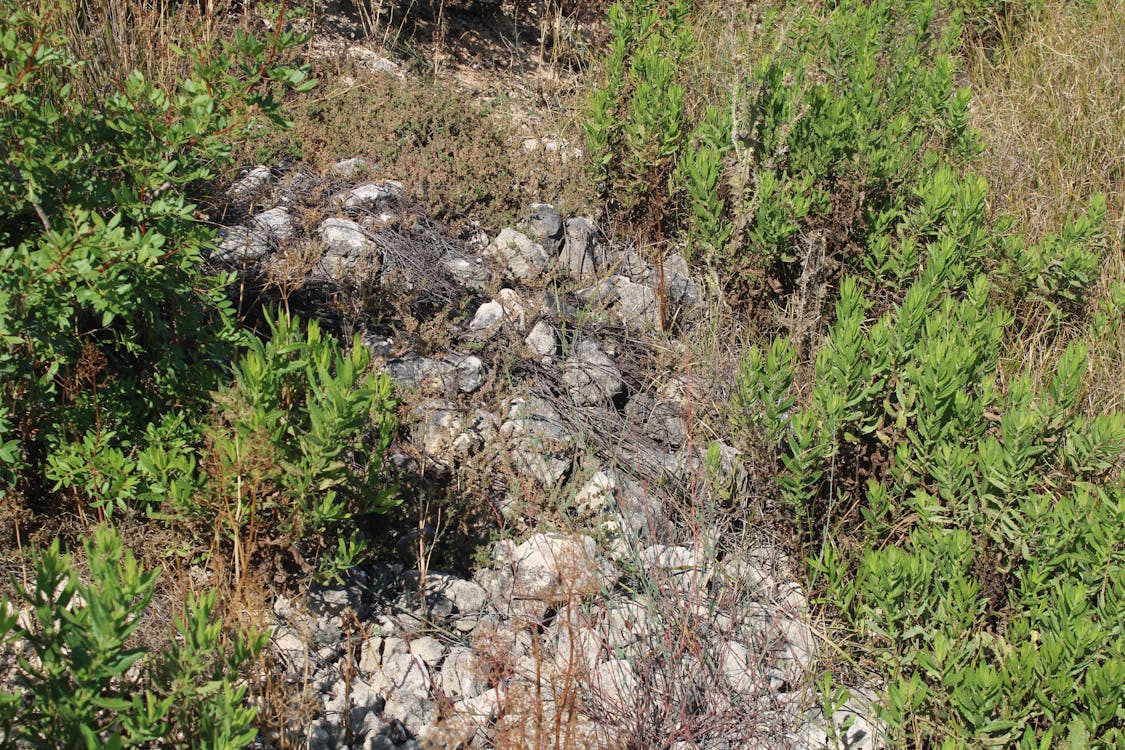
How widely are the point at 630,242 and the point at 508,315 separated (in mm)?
950

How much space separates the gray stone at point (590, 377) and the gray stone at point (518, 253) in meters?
0.55

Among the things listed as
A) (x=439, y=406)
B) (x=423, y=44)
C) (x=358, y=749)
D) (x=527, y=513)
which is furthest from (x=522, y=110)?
(x=358, y=749)

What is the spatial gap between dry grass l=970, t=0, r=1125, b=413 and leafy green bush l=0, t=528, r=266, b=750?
345cm

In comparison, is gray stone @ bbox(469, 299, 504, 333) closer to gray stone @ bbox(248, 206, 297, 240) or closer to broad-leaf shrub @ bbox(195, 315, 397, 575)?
gray stone @ bbox(248, 206, 297, 240)

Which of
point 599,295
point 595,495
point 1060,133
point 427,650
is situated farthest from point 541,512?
point 1060,133

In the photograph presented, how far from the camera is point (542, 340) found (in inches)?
163

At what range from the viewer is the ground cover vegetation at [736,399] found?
2502 millimetres

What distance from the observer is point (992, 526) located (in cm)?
300

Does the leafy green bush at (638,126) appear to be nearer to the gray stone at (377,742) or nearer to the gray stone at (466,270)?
the gray stone at (466,270)

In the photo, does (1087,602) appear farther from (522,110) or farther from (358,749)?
(522,110)

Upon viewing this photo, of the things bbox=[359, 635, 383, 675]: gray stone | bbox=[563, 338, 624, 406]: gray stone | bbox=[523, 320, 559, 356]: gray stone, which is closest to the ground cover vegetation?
bbox=[359, 635, 383, 675]: gray stone

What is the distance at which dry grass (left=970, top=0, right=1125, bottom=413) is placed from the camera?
4.18 m

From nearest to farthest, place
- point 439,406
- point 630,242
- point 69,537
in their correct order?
point 69,537 → point 439,406 → point 630,242

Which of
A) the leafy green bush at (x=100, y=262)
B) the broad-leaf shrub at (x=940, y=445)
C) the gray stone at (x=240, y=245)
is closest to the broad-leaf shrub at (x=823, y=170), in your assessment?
the broad-leaf shrub at (x=940, y=445)
